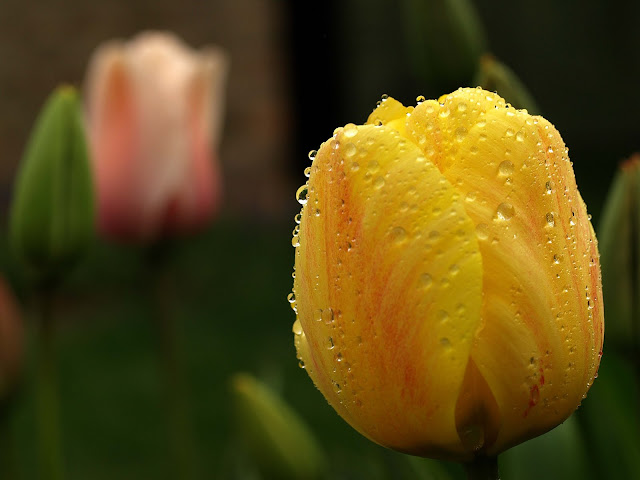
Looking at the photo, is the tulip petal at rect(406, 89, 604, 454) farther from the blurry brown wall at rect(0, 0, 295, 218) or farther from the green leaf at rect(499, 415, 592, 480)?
the blurry brown wall at rect(0, 0, 295, 218)

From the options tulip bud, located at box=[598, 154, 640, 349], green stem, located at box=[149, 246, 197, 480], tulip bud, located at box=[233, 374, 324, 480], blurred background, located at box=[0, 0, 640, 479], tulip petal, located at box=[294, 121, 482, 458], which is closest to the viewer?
tulip petal, located at box=[294, 121, 482, 458]

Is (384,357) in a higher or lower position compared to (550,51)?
lower

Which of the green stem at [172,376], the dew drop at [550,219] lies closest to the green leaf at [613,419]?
the dew drop at [550,219]

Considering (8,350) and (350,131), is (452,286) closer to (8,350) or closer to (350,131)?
(350,131)

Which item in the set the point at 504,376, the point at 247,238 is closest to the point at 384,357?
the point at 504,376

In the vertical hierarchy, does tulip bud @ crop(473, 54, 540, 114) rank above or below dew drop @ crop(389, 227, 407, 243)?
above

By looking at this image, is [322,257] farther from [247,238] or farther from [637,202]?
[247,238]

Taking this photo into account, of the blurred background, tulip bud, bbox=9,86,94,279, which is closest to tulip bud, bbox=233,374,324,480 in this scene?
the blurred background
